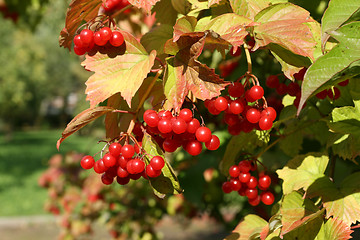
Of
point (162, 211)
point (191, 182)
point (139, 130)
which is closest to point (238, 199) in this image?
point (162, 211)

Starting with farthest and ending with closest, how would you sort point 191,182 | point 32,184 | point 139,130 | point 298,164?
point 32,184, point 191,182, point 298,164, point 139,130

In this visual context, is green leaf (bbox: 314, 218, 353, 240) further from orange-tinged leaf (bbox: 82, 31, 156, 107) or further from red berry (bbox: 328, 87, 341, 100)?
orange-tinged leaf (bbox: 82, 31, 156, 107)

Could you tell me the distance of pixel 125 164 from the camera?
873mm

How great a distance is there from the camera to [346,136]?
1011 mm

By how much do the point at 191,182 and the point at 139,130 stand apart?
135cm

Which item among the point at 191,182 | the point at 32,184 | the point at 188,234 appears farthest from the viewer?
the point at 32,184

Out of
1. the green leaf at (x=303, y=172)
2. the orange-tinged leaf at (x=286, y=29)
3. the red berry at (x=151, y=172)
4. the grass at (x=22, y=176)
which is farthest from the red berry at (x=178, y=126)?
the grass at (x=22, y=176)

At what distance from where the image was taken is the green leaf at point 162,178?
87 cm

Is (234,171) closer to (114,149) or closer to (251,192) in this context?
(251,192)

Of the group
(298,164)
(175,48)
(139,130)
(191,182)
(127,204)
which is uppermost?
(175,48)

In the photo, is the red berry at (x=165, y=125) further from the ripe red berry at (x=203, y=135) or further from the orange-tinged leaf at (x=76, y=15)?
the orange-tinged leaf at (x=76, y=15)

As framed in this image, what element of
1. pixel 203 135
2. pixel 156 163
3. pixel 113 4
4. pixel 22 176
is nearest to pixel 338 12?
pixel 203 135

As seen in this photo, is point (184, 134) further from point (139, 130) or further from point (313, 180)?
point (313, 180)

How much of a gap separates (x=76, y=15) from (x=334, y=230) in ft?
2.52
